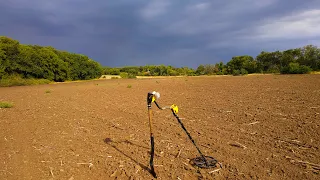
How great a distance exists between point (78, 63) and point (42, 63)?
641cm

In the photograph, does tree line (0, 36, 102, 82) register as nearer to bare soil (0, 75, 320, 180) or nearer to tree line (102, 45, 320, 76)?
tree line (102, 45, 320, 76)

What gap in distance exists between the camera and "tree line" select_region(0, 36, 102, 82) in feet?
93.8

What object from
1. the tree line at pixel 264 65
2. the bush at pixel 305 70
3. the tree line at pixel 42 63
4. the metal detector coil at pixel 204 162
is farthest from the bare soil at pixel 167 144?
the tree line at pixel 264 65

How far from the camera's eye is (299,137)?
5238 mm

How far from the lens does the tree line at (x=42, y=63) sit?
93.8 feet

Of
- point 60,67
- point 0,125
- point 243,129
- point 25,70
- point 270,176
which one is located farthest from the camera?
point 60,67

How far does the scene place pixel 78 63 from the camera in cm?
3744

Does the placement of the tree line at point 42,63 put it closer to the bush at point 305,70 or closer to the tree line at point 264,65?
the tree line at point 264,65

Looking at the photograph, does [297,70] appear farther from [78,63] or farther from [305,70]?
[78,63]

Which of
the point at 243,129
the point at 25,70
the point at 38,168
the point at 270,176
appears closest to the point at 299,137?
the point at 243,129

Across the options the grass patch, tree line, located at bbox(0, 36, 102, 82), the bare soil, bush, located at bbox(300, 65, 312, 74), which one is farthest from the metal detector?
bush, located at bbox(300, 65, 312, 74)

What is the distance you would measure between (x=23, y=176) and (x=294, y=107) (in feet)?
25.6

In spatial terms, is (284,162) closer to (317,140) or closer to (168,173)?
(317,140)

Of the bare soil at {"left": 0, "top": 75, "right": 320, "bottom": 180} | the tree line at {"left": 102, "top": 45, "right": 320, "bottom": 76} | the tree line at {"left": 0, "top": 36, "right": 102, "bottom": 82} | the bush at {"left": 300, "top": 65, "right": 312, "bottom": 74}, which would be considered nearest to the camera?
the bare soil at {"left": 0, "top": 75, "right": 320, "bottom": 180}
